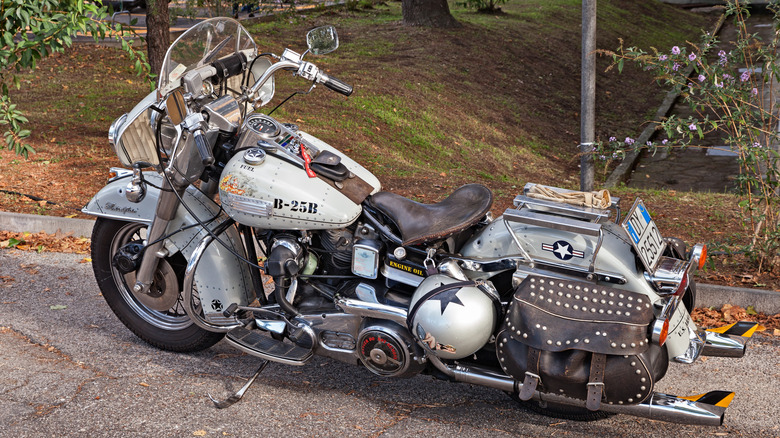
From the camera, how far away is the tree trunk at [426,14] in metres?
15.6

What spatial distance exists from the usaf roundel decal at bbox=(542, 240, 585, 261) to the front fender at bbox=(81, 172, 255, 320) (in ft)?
5.35

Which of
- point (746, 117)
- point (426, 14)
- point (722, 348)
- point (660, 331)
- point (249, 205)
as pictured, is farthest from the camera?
point (426, 14)

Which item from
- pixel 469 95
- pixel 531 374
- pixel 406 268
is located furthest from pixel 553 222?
pixel 469 95

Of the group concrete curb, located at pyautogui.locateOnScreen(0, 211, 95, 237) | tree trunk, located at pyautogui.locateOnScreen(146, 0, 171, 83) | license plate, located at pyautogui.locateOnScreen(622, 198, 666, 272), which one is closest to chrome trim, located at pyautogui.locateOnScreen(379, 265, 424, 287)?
license plate, located at pyautogui.locateOnScreen(622, 198, 666, 272)

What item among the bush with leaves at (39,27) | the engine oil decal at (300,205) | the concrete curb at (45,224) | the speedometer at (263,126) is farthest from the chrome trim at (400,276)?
the concrete curb at (45,224)

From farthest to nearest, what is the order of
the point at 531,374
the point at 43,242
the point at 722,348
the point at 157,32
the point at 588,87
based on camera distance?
the point at 157,32
the point at 43,242
the point at 588,87
the point at 722,348
the point at 531,374

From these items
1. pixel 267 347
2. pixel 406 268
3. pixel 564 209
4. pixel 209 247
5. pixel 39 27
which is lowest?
pixel 267 347

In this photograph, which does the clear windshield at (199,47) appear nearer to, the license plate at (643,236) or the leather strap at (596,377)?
the license plate at (643,236)

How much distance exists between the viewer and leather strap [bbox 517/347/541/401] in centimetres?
301

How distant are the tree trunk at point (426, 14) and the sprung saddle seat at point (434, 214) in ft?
41.4

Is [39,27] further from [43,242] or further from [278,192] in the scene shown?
[278,192]

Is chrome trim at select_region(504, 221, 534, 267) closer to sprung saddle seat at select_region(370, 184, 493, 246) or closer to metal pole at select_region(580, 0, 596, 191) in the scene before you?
sprung saddle seat at select_region(370, 184, 493, 246)

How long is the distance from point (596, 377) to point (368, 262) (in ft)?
3.70

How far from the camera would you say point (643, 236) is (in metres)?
3.13
